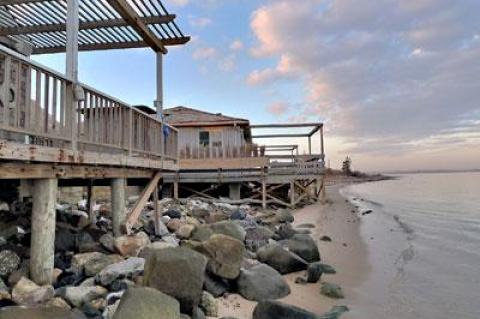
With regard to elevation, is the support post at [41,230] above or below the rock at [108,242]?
above

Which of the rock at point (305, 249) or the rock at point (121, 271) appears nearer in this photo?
the rock at point (121, 271)

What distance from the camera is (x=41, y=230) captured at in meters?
4.44

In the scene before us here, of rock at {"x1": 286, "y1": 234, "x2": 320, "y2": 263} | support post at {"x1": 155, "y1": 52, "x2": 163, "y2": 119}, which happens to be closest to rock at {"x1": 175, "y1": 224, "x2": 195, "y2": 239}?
rock at {"x1": 286, "y1": 234, "x2": 320, "y2": 263}

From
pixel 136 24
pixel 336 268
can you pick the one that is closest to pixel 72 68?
pixel 136 24

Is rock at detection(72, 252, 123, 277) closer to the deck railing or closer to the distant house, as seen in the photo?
the deck railing

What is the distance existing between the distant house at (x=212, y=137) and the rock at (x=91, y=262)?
52.4 ft

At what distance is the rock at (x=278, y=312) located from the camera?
5090 millimetres

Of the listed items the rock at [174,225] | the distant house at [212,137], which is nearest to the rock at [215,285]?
the rock at [174,225]

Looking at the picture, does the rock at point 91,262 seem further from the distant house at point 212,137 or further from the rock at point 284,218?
the distant house at point 212,137

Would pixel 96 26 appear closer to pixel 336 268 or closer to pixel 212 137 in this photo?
pixel 336 268

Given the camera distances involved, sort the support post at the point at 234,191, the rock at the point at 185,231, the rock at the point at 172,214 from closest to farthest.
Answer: the rock at the point at 185,231, the rock at the point at 172,214, the support post at the point at 234,191

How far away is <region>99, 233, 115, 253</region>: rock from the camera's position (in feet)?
20.2

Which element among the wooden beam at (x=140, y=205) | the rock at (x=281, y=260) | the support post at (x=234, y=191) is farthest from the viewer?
the support post at (x=234, y=191)

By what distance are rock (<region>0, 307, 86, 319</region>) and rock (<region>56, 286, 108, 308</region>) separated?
0.81 m
